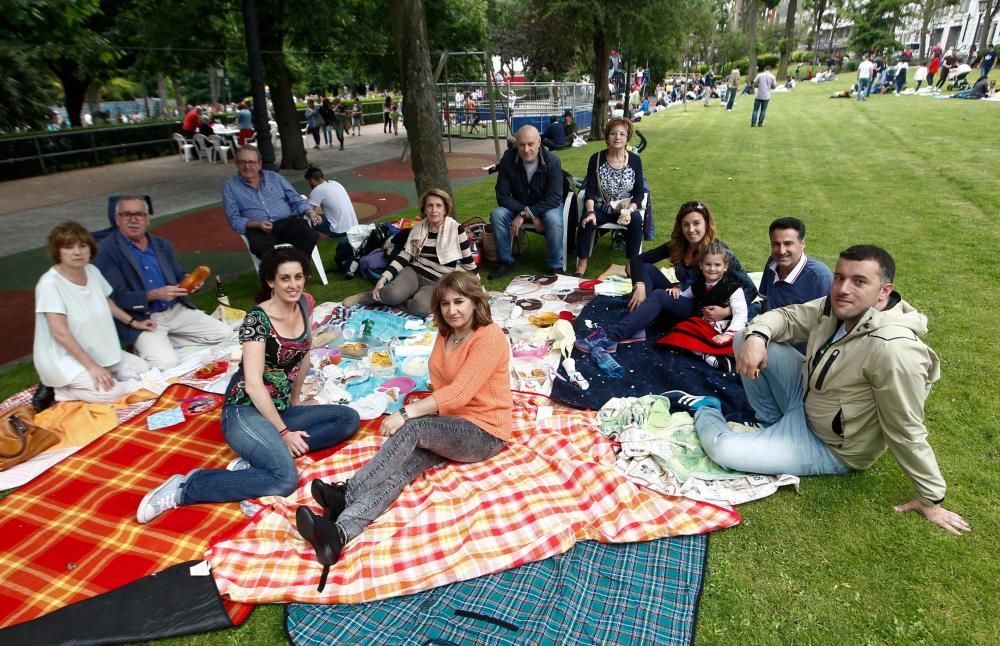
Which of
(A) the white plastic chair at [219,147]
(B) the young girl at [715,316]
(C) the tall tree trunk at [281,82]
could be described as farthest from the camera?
(A) the white plastic chair at [219,147]

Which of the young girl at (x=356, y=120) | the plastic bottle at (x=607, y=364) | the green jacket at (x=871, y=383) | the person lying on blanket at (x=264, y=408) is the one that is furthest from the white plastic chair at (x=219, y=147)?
the green jacket at (x=871, y=383)

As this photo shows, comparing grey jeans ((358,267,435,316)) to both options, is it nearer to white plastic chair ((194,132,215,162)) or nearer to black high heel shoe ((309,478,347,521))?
black high heel shoe ((309,478,347,521))

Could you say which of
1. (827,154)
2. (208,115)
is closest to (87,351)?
(827,154)

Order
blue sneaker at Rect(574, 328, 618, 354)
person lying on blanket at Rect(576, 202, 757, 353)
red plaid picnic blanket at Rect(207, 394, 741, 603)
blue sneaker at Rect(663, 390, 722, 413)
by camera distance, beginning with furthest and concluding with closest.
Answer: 1. blue sneaker at Rect(574, 328, 618, 354)
2. person lying on blanket at Rect(576, 202, 757, 353)
3. blue sneaker at Rect(663, 390, 722, 413)
4. red plaid picnic blanket at Rect(207, 394, 741, 603)

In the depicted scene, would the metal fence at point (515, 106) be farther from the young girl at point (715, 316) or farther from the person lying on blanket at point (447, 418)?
the person lying on blanket at point (447, 418)

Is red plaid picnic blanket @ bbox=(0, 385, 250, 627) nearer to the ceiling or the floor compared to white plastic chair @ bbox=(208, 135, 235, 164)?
nearer to the floor

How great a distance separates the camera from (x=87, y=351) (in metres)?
4.40

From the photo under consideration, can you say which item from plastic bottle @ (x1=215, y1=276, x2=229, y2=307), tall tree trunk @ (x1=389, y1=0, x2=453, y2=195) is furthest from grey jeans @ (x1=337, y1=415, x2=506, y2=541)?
tall tree trunk @ (x1=389, y1=0, x2=453, y2=195)

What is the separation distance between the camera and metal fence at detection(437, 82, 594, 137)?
752 inches

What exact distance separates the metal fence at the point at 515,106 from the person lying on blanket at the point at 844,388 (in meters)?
16.3

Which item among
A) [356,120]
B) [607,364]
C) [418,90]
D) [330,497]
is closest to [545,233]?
[607,364]

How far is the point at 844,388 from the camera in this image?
3.00m

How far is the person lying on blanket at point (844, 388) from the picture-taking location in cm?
273

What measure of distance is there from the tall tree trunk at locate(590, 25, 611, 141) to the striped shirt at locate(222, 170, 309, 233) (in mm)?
12313
